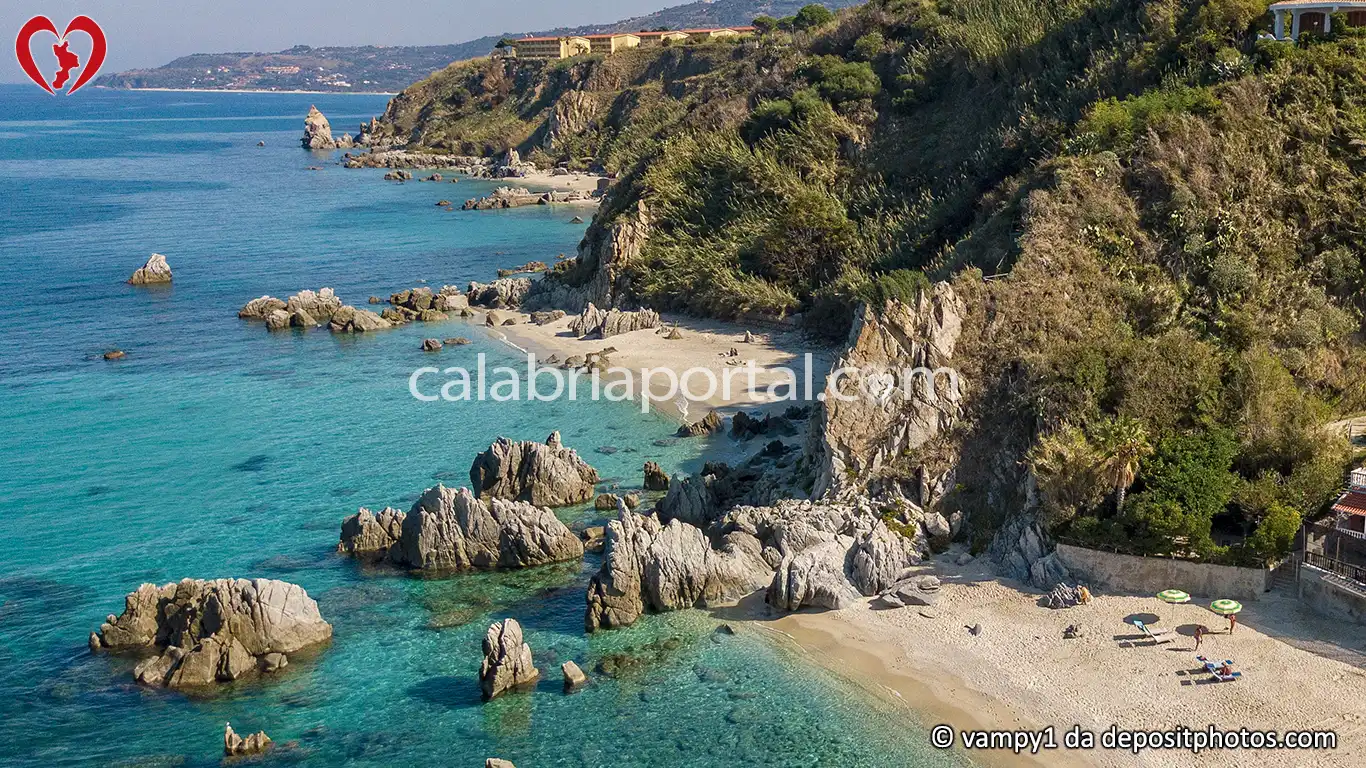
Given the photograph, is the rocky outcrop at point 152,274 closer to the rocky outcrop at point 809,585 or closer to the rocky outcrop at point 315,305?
the rocky outcrop at point 315,305

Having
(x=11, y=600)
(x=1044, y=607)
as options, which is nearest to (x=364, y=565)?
(x=11, y=600)

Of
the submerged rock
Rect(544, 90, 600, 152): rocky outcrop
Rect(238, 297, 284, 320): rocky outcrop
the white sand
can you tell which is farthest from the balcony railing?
Rect(544, 90, 600, 152): rocky outcrop

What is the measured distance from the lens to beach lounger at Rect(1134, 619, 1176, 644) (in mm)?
27761

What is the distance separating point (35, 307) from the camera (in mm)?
73062

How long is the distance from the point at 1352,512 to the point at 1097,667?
7.14 metres

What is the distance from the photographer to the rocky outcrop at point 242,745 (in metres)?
A: 25.7

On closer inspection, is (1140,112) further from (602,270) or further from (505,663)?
(602,270)

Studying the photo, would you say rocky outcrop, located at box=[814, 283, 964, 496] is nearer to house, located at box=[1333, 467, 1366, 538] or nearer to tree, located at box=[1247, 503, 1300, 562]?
tree, located at box=[1247, 503, 1300, 562]

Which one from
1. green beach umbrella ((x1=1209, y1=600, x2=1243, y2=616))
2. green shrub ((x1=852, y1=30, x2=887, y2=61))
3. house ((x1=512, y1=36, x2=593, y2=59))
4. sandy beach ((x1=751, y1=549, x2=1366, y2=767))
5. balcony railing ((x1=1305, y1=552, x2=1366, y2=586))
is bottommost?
sandy beach ((x1=751, y1=549, x2=1366, y2=767))

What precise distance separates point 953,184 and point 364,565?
114ft

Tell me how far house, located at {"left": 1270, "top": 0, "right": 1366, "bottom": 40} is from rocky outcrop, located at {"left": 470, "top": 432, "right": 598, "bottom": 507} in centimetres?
3018

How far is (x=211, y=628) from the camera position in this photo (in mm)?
29953

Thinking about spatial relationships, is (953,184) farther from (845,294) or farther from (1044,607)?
(1044,607)

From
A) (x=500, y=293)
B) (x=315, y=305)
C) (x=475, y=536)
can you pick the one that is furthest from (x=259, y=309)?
(x=475, y=536)
